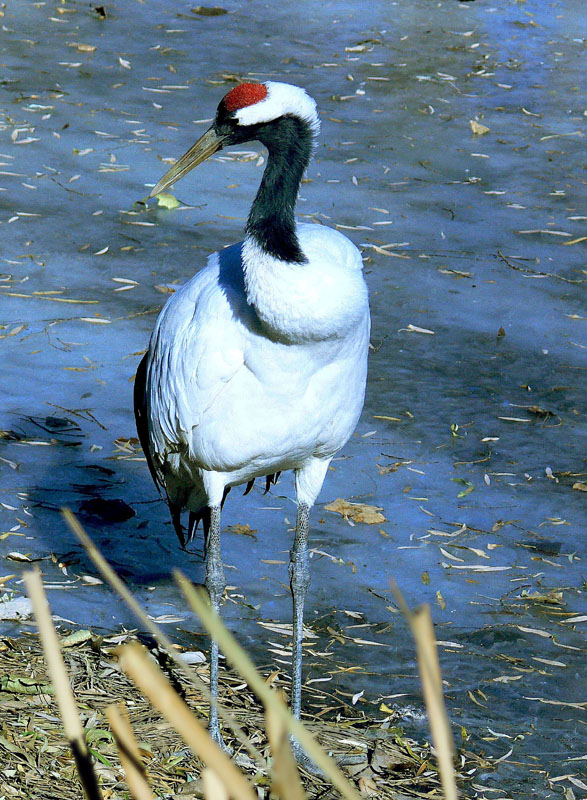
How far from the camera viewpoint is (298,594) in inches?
139

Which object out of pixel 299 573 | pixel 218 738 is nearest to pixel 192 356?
pixel 299 573

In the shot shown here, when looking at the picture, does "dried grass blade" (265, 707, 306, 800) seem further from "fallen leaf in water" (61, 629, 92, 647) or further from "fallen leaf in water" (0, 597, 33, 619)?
"fallen leaf in water" (0, 597, 33, 619)

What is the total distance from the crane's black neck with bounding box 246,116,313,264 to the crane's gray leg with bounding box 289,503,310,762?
99cm

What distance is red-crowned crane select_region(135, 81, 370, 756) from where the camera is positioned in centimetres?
292

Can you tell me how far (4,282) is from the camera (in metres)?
6.19

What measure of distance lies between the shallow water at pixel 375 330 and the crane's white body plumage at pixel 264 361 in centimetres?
87

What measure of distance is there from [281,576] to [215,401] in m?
1.20

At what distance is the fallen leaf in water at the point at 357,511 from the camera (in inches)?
176

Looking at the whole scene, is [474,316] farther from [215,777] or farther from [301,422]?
[215,777]

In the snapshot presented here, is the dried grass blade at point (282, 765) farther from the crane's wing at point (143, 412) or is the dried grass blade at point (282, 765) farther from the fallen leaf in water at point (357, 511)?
the fallen leaf in water at point (357, 511)

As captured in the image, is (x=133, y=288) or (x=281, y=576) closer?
(x=281, y=576)

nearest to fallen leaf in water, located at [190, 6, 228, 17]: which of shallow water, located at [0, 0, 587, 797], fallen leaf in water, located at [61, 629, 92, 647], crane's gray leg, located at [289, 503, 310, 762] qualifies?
shallow water, located at [0, 0, 587, 797]

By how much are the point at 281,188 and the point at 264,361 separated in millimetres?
497

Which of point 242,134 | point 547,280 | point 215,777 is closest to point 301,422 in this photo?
point 242,134
